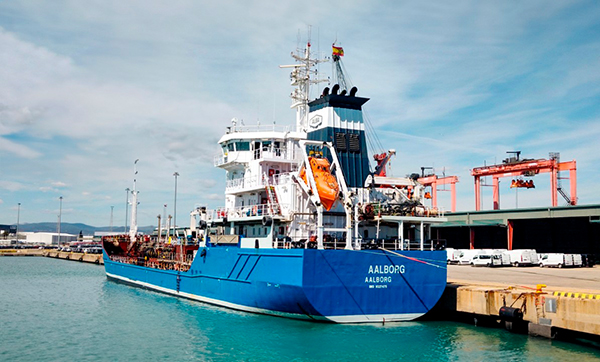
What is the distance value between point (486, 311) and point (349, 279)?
244 inches

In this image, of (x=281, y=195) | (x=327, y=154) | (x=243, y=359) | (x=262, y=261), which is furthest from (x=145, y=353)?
(x=327, y=154)

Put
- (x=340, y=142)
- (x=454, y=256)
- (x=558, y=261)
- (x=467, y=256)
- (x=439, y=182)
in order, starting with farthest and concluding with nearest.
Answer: (x=439, y=182)
(x=454, y=256)
(x=467, y=256)
(x=558, y=261)
(x=340, y=142)

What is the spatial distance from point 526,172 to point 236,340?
4533 centimetres

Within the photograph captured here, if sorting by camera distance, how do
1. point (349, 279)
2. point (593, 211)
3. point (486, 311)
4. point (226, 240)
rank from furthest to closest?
point (593, 211) → point (226, 240) → point (486, 311) → point (349, 279)

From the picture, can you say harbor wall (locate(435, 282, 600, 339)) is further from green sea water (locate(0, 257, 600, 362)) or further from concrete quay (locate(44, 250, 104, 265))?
concrete quay (locate(44, 250, 104, 265))

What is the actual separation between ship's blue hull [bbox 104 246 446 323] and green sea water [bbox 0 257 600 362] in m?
0.56

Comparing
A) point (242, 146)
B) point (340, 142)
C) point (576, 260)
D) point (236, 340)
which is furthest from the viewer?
point (576, 260)

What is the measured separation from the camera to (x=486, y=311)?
2105 cm

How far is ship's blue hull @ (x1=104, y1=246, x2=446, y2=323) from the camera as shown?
19312 millimetres

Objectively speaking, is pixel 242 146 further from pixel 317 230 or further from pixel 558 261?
pixel 558 261

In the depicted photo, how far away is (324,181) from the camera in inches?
843

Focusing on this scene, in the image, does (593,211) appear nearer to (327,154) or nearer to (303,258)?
(327,154)

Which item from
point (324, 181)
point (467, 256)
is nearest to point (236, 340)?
point (324, 181)

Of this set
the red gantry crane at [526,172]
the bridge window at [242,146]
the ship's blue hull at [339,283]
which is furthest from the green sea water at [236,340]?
the red gantry crane at [526,172]
